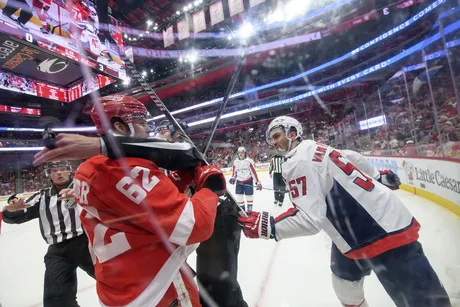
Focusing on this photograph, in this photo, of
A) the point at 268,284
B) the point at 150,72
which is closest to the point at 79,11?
the point at 268,284

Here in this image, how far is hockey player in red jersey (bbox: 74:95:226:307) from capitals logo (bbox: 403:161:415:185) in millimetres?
A: 5378

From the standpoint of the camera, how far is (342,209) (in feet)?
3.76

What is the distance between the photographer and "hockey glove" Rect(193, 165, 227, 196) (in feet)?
2.58

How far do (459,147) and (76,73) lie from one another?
6441mm

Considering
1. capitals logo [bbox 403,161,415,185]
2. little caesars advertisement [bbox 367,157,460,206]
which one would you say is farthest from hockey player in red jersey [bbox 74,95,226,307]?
capitals logo [bbox 403,161,415,185]

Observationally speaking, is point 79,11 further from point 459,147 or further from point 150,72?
point 150,72

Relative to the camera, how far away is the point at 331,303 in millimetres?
1726

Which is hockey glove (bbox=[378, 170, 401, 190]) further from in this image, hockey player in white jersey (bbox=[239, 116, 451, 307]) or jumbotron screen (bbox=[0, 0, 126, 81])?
jumbotron screen (bbox=[0, 0, 126, 81])

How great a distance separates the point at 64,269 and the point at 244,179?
148 inches

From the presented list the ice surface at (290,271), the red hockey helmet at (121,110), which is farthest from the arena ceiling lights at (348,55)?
the red hockey helmet at (121,110)

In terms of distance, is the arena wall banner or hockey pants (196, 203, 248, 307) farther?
the arena wall banner

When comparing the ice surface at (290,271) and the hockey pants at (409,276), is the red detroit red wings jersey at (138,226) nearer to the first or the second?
the hockey pants at (409,276)

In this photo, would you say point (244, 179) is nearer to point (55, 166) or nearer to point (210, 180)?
point (55, 166)

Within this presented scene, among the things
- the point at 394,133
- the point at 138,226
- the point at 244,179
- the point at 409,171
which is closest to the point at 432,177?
the point at 409,171
